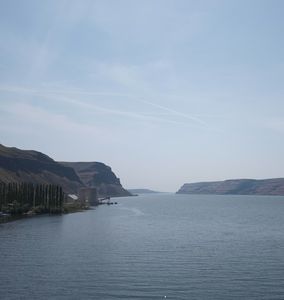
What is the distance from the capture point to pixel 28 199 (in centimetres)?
17538

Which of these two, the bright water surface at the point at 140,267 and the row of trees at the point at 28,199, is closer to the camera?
the bright water surface at the point at 140,267

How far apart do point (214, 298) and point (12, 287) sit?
20182mm

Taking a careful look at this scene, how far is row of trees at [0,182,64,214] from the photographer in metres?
155

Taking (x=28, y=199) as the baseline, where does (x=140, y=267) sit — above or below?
below

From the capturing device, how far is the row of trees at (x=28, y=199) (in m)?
155

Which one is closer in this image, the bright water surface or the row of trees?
the bright water surface

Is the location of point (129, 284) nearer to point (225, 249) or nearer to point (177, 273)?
point (177, 273)

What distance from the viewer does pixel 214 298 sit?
42031mm

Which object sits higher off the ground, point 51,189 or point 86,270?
point 51,189

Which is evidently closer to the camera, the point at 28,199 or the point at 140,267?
the point at 140,267

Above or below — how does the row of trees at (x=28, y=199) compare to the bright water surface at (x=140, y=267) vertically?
above

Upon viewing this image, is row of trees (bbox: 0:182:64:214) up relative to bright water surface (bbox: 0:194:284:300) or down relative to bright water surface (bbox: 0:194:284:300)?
up

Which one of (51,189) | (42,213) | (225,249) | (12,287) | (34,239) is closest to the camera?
(12,287)

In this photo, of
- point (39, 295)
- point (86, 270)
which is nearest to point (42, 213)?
point (86, 270)
